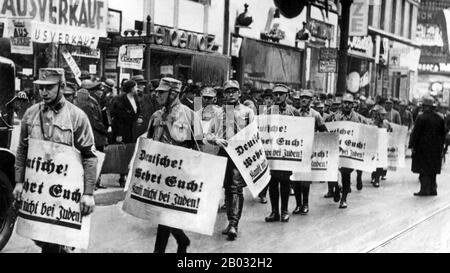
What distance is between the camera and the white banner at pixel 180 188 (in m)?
6.23

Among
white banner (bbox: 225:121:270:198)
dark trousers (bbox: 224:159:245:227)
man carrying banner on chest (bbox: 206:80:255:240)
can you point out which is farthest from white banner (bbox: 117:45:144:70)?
dark trousers (bbox: 224:159:245:227)

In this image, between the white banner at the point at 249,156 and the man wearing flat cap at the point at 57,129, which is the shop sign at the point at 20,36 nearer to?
the white banner at the point at 249,156

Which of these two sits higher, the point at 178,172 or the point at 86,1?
the point at 86,1

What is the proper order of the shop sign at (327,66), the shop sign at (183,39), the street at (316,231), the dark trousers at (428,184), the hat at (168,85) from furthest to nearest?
the shop sign at (327,66), the shop sign at (183,39), the dark trousers at (428,184), the street at (316,231), the hat at (168,85)

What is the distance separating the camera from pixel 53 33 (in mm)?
13844

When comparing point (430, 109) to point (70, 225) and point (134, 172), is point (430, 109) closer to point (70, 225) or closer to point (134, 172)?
point (134, 172)

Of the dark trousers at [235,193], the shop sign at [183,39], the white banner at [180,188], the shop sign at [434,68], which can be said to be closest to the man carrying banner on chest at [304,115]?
the dark trousers at [235,193]

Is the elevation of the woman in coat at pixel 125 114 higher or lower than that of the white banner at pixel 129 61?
lower

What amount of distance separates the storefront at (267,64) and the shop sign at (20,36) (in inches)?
452

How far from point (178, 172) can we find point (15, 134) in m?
8.20

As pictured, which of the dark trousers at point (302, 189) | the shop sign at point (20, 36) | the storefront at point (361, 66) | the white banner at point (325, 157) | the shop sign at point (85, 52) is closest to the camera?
the dark trousers at point (302, 189)

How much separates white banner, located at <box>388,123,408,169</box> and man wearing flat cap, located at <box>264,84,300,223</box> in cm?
608

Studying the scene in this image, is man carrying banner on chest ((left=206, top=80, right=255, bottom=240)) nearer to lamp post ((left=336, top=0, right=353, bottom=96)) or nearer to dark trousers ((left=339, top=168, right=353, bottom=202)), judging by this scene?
dark trousers ((left=339, top=168, right=353, bottom=202))
